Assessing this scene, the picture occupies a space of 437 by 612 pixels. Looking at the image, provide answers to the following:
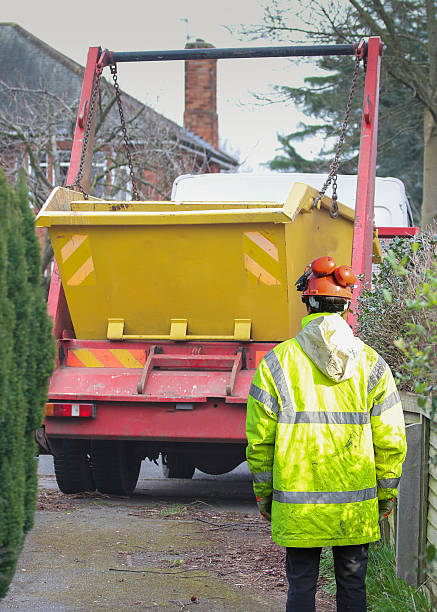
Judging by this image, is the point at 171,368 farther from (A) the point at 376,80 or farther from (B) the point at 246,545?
(A) the point at 376,80

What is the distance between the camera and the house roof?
25.6m

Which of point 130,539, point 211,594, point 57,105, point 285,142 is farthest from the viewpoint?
point 285,142

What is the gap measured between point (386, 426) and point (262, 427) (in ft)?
1.49

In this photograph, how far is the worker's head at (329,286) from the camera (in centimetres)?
342

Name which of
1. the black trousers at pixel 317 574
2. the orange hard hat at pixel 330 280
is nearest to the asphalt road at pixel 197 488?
the black trousers at pixel 317 574

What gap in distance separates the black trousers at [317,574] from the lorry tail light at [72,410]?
3.01 m

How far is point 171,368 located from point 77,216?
3.95ft

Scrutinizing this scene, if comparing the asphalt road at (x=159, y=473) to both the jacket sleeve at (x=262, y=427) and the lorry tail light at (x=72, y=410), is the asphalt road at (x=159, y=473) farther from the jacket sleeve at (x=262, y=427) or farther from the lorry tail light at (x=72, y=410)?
the jacket sleeve at (x=262, y=427)

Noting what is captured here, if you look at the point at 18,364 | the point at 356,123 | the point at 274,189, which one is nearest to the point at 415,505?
the point at 18,364

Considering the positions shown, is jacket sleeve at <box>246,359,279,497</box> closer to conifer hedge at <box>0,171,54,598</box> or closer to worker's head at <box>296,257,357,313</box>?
worker's head at <box>296,257,357,313</box>

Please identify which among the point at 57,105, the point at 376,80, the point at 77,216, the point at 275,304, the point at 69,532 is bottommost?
the point at 69,532

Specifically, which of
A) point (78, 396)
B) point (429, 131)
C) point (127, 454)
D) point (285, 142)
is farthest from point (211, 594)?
point (285, 142)

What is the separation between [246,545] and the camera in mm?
5594

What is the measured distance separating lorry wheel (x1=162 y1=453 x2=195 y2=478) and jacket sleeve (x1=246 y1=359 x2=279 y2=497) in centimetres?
454
